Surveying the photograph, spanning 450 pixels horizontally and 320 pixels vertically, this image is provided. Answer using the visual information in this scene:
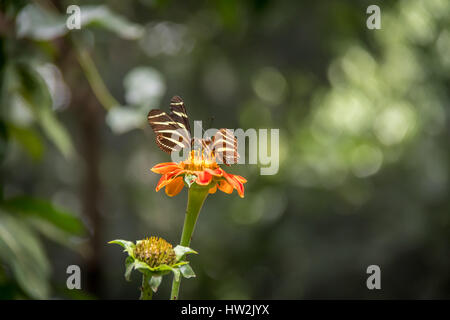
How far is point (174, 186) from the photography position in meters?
0.55

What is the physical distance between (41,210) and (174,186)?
552mm

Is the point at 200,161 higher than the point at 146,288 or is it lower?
higher

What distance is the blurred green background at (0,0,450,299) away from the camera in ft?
6.30

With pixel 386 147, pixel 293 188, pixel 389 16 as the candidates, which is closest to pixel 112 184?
pixel 293 188

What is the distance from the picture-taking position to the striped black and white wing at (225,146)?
1.65ft

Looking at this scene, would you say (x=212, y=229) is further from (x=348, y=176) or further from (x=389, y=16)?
(x=389, y=16)

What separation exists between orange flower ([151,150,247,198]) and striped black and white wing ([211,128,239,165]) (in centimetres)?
2

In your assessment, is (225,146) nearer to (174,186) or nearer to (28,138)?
(174,186)

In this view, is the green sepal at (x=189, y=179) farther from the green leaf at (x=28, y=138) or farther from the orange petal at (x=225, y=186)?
the green leaf at (x=28, y=138)

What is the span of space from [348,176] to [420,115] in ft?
1.68

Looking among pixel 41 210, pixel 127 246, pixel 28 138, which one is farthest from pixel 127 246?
pixel 28 138

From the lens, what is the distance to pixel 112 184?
264 centimetres

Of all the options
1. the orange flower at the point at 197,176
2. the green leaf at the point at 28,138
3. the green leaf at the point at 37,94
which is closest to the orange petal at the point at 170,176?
the orange flower at the point at 197,176

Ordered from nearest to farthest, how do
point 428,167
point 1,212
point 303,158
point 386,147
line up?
point 1,212, point 428,167, point 386,147, point 303,158
